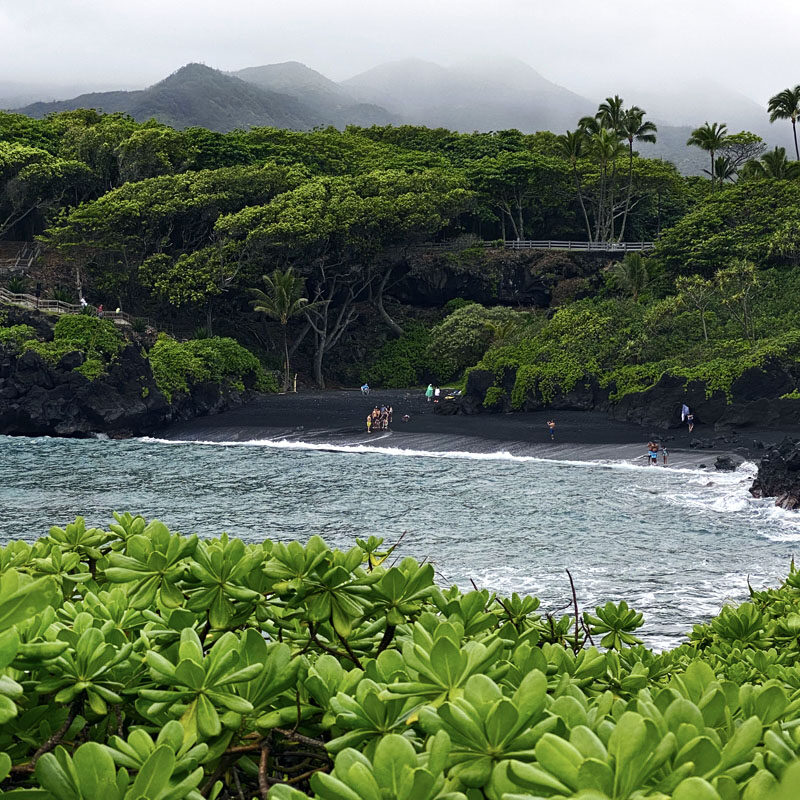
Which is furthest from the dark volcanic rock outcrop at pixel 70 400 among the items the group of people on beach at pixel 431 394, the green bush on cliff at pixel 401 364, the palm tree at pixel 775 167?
the palm tree at pixel 775 167

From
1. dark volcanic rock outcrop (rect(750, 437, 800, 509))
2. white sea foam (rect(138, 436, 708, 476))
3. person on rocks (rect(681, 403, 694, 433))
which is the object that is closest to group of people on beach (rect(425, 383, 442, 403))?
white sea foam (rect(138, 436, 708, 476))

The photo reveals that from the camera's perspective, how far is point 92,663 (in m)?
1.54

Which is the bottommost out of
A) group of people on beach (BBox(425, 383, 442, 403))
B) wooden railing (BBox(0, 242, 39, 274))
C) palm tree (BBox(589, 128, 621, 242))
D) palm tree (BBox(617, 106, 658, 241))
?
group of people on beach (BBox(425, 383, 442, 403))

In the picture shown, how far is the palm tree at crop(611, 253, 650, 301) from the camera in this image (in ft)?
128

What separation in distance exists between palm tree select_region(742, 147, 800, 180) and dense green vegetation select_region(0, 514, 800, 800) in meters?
51.1

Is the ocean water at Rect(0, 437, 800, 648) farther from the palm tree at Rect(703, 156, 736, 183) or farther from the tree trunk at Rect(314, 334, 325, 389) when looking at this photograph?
the palm tree at Rect(703, 156, 736, 183)

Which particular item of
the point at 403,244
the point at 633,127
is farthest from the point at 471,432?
the point at 633,127

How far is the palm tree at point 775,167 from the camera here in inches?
1843

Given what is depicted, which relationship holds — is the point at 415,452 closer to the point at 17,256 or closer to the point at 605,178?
the point at 605,178

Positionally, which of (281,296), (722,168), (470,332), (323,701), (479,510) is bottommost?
(479,510)

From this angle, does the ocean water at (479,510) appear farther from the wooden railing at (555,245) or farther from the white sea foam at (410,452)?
the wooden railing at (555,245)

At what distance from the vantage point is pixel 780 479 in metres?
18.7

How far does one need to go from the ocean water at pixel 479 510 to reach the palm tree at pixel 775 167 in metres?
31.5

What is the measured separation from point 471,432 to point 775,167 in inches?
1181
